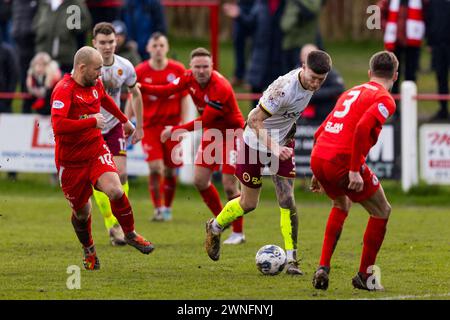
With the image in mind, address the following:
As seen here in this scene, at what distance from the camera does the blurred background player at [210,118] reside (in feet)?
46.1

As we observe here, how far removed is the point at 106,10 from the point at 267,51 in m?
3.04

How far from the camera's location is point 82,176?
39.0ft

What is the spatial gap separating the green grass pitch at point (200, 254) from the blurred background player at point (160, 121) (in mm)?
463

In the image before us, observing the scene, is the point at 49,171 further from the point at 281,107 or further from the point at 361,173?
the point at 361,173

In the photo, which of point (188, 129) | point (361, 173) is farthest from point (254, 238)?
point (361, 173)

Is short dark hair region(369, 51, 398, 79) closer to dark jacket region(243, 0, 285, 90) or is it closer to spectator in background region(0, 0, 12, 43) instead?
dark jacket region(243, 0, 285, 90)

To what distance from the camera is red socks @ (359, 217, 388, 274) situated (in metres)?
10.7

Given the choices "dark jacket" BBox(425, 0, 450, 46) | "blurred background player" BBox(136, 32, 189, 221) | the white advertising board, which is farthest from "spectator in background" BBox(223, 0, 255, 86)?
"blurred background player" BBox(136, 32, 189, 221)

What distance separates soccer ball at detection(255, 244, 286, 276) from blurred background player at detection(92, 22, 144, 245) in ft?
8.71

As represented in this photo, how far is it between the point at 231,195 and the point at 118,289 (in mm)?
4017

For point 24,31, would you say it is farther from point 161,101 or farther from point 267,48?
point 161,101

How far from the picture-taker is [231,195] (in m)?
14.6

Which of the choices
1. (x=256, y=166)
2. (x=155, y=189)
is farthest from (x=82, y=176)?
(x=155, y=189)

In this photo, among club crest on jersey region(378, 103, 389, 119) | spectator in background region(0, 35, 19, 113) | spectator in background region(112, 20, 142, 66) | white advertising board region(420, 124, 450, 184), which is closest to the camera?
club crest on jersey region(378, 103, 389, 119)
